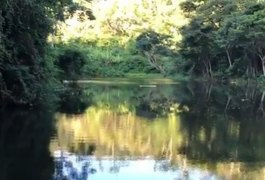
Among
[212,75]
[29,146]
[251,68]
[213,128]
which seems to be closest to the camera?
[29,146]

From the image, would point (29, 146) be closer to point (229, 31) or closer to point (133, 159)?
point (133, 159)

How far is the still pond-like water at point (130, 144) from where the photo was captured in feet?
30.3

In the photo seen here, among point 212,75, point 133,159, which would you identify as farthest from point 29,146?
point 212,75

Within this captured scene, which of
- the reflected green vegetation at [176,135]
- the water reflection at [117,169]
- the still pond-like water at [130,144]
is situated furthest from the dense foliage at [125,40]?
the water reflection at [117,169]

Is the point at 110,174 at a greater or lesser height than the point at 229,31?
lesser

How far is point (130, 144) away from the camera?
1213 centimetres

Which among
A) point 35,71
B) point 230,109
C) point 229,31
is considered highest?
point 229,31

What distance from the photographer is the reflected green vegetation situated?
10.5 meters

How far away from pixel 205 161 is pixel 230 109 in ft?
39.1

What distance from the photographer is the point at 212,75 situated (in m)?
56.8

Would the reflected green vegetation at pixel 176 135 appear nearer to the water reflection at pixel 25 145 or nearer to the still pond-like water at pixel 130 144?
the still pond-like water at pixel 130 144

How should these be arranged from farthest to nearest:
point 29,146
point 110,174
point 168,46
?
point 168,46 < point 29,146 < point 110,174

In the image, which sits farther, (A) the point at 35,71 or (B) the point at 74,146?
(A) the point at 35,71

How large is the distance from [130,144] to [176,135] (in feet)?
6.61
